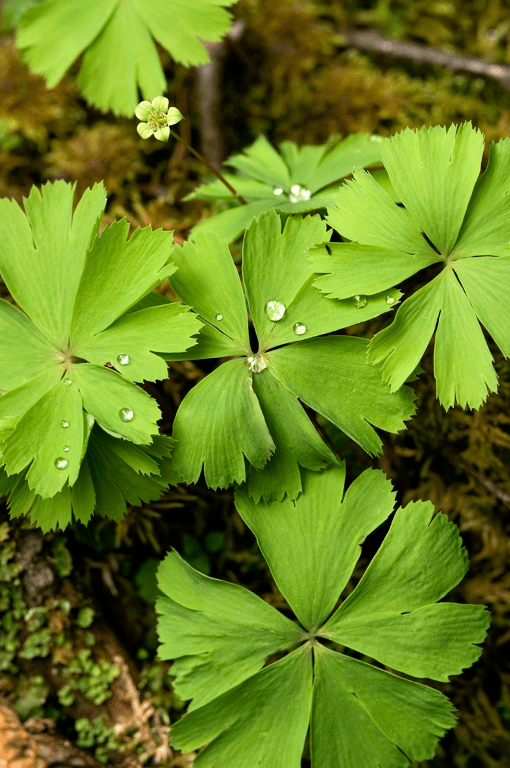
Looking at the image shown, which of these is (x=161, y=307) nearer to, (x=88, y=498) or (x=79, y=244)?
(x=79, y=244)

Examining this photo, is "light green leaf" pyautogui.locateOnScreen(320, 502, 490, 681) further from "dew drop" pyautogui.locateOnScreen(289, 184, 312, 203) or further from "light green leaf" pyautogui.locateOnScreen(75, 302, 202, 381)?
"dew drop" pyautogui.locateOnScreen(289, 184, 312, 203)

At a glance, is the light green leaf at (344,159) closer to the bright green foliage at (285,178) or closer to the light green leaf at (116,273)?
the bright green foliage at (285,178)

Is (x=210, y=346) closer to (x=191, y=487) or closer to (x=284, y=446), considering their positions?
(x=284, y=446)

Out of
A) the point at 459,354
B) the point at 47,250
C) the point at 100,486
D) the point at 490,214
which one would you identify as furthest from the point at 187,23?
the point at 100,486

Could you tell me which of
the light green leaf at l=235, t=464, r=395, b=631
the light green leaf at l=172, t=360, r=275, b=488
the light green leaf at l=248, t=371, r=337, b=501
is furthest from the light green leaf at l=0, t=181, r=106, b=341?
the light green leaf at l=235, t=464, r=395, b=631

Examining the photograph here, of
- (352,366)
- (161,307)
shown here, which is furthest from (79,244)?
(352,366)

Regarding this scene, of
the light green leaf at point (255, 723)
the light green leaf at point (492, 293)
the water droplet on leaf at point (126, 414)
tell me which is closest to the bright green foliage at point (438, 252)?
the light green leaf at point (492, 293)
